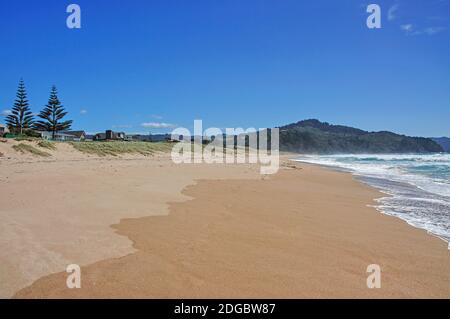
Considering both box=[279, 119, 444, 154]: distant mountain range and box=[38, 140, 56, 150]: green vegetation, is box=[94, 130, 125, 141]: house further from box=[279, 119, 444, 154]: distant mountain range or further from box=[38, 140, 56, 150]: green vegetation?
box=[279, 119, 444, 154]: distant mountain range

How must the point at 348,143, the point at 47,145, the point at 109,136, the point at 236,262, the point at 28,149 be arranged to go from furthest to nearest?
1. the point at 348,143
2. the point at 109,136
3. the point at 47,145
4. the point at 28,149
5. the point at 236,262

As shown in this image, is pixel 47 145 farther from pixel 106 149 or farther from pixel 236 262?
pixel 236 262

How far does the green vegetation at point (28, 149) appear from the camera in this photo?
18.7 m

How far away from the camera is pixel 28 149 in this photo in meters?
19.2

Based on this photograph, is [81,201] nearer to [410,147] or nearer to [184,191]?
[184,191]

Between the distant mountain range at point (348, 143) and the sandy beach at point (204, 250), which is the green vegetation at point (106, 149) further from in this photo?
the distant mountain range at point (348, 143)

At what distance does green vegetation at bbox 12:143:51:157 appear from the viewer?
61.2ft

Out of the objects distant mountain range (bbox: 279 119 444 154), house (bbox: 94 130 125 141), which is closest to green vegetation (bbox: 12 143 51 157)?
house (bbox: 94 130 125 141)

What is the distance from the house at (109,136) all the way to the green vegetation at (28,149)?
126 ft

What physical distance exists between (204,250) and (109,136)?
68465 millimetres

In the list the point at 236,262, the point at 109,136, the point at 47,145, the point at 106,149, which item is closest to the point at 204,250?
the point at 236,262

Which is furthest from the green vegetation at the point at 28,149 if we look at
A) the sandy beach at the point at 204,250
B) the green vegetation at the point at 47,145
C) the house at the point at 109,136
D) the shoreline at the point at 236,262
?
the house at the point at 109,136

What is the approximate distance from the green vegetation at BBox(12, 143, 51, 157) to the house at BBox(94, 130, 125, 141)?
3848cm

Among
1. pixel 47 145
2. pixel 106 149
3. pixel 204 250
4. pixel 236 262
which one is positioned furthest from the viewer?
pixel 106 149
